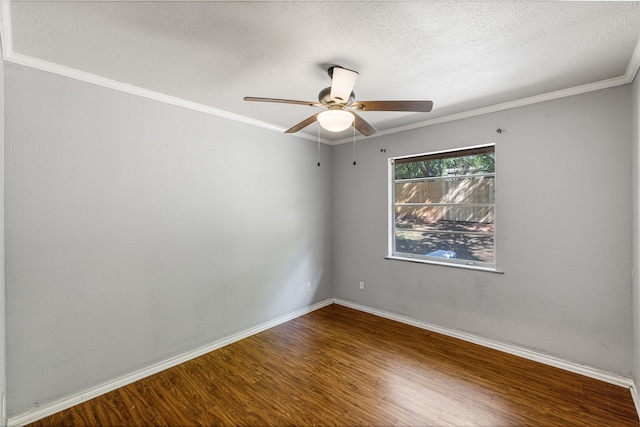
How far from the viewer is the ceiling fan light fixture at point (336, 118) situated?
1979mm

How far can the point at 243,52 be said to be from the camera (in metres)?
1.94

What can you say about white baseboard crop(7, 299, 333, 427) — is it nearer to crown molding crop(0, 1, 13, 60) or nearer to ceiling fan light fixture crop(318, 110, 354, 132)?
crown molding crop(0, 1, 13, 60)

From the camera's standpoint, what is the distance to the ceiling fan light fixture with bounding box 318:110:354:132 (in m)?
1.98

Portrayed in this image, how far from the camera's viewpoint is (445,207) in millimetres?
3455

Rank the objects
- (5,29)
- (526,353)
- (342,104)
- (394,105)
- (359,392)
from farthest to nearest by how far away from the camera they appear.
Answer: (526,353) < (359,392) < (342,104) < (394,105) < (5,29)

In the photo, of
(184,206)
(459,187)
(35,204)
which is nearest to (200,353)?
(184,206)

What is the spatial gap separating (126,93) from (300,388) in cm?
283

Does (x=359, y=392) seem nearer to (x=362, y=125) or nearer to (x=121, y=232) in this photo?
(x=362, y=125)

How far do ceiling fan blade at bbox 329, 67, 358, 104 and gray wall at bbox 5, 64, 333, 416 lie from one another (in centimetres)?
161

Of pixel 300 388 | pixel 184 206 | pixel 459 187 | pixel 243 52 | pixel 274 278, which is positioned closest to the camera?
pixel 243 52

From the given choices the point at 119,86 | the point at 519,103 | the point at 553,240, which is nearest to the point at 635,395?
the point at 553,240

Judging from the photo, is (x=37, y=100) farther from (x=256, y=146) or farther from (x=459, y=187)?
(x=459, y=187)

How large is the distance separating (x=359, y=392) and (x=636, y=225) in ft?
8.03

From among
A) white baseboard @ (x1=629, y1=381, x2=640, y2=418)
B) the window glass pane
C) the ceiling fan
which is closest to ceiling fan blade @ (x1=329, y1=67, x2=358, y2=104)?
the ceiling fan
